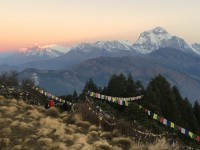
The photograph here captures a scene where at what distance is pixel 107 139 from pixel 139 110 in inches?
1442

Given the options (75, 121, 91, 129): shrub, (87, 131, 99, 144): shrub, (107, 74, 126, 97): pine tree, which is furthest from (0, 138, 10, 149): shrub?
(107, 74, 126, 97): pine tree

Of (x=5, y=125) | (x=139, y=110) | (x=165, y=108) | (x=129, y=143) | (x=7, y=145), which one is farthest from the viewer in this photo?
(x=165, y=108)

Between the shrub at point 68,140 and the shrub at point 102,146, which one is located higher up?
the shrub at point 102,146

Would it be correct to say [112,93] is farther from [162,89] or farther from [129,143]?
[129,143]

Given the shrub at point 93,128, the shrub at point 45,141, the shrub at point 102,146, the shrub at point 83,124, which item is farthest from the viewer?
the shrub at point 83,124

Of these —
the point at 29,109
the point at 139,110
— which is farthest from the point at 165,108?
the point at 29,109

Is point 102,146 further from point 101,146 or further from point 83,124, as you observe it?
point 83,124

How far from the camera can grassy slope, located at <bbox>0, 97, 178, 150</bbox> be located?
13891mm

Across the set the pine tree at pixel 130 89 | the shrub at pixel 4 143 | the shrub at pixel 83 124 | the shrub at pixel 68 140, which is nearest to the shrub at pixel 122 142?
the shrub at pixel 68 140

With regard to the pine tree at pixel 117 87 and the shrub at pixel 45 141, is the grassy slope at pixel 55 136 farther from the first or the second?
the pine tree at pixel 117 87

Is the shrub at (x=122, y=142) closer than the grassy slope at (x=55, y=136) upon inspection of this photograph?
No

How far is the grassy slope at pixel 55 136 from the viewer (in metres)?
13.9

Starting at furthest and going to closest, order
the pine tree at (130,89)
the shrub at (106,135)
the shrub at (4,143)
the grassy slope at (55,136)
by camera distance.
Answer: the pine tree at (130,89) < the shrub at (106,135) < the grassy slope at (55,136) < the shrub at (4,143)

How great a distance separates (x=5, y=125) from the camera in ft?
55.8
